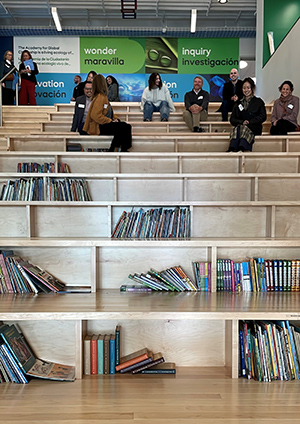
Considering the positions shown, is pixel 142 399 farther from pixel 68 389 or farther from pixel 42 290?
pixel 42 290

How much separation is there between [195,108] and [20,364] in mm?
4824

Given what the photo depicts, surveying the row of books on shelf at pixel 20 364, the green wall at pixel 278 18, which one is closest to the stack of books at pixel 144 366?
the row of books on shelf at pixel 20 364

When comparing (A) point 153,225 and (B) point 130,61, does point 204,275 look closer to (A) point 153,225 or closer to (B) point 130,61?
(A) point 153,225

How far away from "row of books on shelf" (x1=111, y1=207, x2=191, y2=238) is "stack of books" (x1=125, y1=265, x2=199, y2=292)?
389 millimetres

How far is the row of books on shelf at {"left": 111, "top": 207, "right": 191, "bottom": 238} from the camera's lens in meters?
3.12

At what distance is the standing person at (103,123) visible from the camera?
4.83 m

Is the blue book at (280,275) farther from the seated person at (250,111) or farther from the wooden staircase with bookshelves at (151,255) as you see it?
the seated person at (250,111)

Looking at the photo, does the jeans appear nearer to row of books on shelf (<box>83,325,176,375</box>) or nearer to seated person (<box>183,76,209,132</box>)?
seated person (<box>183,76,209,132</box>)

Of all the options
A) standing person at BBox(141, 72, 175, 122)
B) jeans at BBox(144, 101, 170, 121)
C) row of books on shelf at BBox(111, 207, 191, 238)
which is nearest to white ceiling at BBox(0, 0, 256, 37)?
standing person at BBox(141, 72, 175, 122)

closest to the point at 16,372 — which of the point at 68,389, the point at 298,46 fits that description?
the point at 68,389

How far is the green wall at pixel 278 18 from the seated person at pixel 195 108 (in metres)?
2.46

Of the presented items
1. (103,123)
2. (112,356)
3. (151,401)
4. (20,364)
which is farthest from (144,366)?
(103,123)

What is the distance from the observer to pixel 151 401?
82.0 inches

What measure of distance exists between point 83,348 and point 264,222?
1.74m
